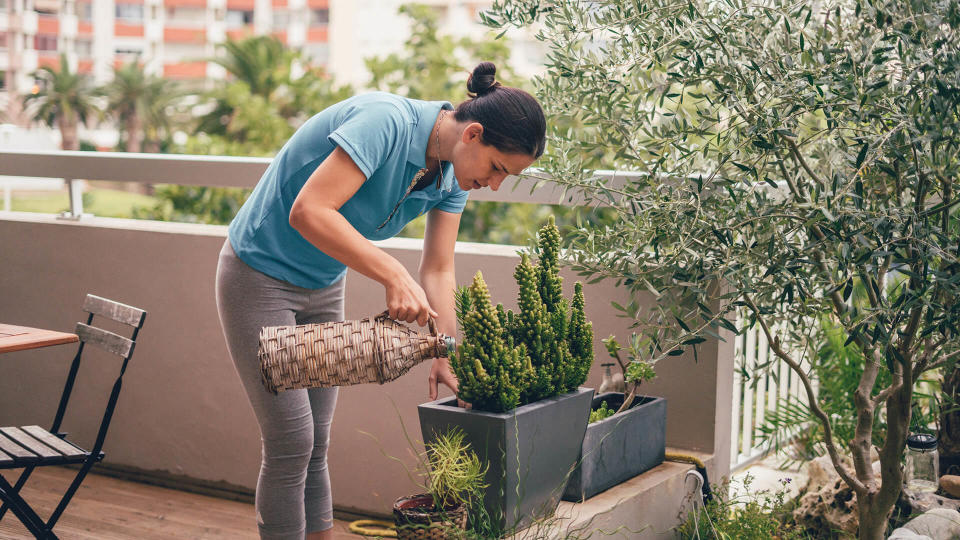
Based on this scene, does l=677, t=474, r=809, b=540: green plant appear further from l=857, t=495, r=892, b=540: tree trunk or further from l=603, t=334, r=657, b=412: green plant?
l=603, t=334, r=657, b=412: green plant

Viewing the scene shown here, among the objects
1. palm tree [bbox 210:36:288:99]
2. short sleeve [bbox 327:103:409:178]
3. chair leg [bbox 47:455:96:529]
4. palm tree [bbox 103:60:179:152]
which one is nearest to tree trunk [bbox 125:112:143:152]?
palm tree [bbox 103:60:179:152]

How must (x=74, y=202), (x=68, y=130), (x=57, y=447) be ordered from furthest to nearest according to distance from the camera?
(x=68, y=130) < (x=74, y=202) < (x=57, y=447)

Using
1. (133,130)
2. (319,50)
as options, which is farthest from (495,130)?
(319,50)

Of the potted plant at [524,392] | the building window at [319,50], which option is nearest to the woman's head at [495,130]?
the potted plant at [524,392]

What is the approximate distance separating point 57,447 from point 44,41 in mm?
64331

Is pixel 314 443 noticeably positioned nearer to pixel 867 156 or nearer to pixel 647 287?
pixel 647 287

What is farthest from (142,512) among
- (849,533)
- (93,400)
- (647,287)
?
(849,533)

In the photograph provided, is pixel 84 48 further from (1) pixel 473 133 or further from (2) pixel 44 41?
(1) pixel 473 133

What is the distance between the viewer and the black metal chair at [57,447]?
8.82 ft

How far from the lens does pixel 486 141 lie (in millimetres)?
2152

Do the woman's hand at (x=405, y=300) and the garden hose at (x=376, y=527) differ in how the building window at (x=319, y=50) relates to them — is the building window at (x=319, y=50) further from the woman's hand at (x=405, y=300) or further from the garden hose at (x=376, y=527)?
the woman's hand at (x=405, y=300)

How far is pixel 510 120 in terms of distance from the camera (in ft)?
6.96

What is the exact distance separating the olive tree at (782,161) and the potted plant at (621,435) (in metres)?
0.18

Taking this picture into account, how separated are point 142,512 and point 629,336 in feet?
6.32
